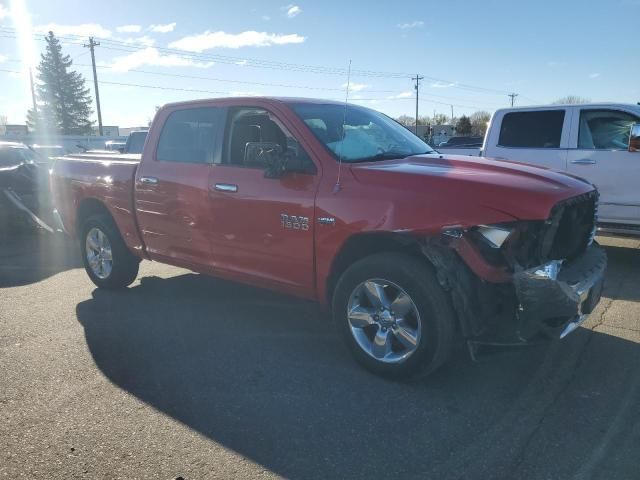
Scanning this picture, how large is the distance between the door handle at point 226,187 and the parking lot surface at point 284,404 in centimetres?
124

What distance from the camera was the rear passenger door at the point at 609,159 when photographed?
6.87 m

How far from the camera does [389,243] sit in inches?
144

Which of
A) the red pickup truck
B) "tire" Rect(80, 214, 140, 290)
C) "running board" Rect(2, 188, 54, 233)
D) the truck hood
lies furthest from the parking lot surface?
"running board" Rect(2, 188, 54, 233)

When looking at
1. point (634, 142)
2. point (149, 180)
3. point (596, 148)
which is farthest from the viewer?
point (596, 148)

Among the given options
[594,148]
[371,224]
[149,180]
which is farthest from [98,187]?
[594,148]

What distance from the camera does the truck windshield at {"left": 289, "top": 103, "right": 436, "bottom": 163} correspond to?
4.12 metres

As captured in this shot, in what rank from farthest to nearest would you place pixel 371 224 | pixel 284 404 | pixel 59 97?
1. pixel 59 97
2. pixel 371 224
3. pixel 284 404

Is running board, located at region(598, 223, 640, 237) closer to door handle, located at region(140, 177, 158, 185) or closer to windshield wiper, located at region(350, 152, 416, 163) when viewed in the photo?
windshield wiper, located at region(350, 152, 416, 163)

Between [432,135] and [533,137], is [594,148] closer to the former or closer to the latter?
[533,137]

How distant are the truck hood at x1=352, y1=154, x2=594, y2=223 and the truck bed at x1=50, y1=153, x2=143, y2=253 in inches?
110

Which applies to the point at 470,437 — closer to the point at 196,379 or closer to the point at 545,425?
the point at 545,425

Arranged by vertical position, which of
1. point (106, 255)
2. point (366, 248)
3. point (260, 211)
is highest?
point (260, 211)

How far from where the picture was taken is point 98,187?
580 centimetres

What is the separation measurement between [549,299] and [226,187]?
2626mm
